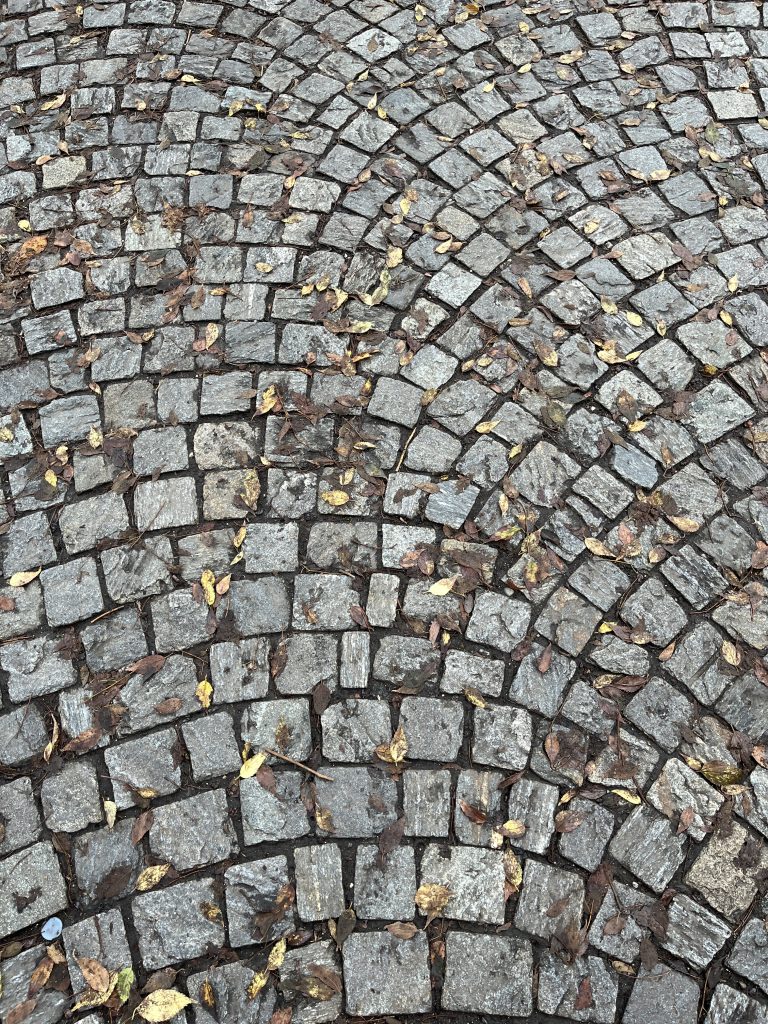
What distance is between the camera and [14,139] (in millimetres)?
4398

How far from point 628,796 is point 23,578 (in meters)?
2.35

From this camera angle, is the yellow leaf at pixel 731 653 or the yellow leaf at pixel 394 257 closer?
the yellow leaf at pixel 731 653

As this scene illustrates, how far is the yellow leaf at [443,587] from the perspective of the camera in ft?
9.71

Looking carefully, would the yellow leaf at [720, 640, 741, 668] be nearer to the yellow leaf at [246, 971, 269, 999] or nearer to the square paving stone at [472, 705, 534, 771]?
the square paving stone at [472, 705, 534, 771]

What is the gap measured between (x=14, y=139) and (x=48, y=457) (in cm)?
225

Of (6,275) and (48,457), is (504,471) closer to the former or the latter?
(48,457)

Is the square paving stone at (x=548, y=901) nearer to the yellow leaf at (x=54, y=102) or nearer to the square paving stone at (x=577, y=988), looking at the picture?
the square paving stone at (x=577, y=988)

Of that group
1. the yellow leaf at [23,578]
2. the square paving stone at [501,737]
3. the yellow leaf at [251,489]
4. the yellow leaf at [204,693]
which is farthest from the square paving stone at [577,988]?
the yellow leaf at [23,578]

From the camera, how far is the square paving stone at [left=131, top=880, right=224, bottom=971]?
7.72 ft

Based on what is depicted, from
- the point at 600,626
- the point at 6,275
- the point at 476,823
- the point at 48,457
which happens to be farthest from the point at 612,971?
the point at 6,275

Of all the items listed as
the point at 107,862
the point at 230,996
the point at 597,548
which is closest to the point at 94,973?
the point at 107,862

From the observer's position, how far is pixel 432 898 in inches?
96.2

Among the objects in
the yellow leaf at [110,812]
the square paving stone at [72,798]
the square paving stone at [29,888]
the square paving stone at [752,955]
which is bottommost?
the square paving stone at [752,955]

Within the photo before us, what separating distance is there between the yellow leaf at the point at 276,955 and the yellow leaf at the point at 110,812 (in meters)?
0.66
